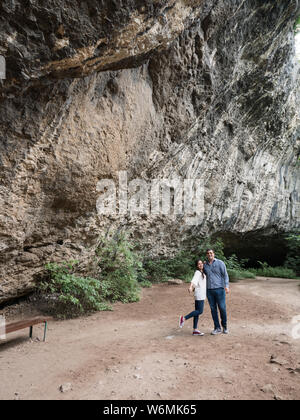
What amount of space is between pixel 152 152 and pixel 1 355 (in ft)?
16.8

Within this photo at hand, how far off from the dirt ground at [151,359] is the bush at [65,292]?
1.18 ft

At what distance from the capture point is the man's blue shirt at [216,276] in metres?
4.69

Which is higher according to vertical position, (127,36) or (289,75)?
(289,75)

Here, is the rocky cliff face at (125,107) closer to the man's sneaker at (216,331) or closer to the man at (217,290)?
the man at (217,290)

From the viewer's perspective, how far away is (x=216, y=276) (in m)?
4.72

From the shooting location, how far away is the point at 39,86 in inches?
155

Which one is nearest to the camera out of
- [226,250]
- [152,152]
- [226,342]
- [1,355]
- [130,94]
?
[1,355]

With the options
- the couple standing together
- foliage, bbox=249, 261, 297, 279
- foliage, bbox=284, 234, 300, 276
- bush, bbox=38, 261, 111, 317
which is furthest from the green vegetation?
foliage, bbox=284, 234, 300, 276

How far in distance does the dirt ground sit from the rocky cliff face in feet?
5.49

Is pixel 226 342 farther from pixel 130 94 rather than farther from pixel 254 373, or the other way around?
pixel 130 94

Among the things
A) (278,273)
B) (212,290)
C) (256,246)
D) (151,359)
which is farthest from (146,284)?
Answer: (256,246)

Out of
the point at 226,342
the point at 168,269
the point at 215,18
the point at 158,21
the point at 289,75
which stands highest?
the point at 289,75

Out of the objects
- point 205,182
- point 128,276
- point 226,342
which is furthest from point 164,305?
point 205,182

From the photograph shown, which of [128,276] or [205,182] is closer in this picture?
[128,276]
